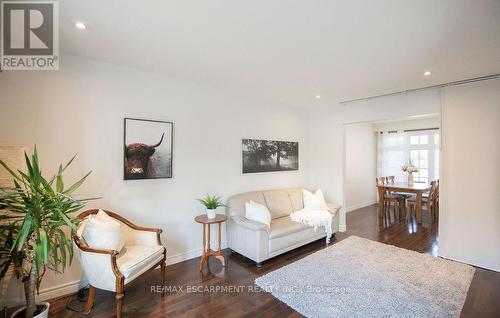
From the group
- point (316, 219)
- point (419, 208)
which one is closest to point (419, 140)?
point (419, 208)

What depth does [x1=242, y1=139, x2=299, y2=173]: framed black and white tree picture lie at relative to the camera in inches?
163

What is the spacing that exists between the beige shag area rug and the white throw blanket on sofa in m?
0.39

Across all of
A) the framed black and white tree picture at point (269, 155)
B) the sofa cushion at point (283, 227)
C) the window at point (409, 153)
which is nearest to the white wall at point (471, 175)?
the sofa cushion at point (283, 227)

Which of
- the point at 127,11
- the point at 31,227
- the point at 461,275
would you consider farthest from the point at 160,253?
the point at 461,275

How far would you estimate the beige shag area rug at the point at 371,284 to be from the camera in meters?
2.25


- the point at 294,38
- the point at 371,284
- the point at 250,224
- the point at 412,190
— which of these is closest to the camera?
the point at 294,38

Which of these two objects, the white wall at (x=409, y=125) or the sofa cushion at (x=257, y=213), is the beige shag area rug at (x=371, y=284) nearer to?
the sofa cushion at (x=257, y=213)

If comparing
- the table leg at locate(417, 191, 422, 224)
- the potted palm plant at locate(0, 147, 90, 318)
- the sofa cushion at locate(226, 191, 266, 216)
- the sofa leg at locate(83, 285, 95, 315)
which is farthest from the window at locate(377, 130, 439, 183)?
the potted palm plant at locate(0, 147, 90, 318)

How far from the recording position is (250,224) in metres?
3.25

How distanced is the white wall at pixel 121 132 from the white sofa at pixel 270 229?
1.08ft

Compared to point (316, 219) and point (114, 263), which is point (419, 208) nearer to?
point (316, 219)

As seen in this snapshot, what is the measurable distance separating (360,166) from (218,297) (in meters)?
5.73

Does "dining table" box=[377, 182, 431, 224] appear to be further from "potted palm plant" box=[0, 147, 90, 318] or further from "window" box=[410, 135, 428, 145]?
"potted palm plant" box=[0, 147, 90, 318]

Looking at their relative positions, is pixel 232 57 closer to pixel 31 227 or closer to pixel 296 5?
pixel 296 5
